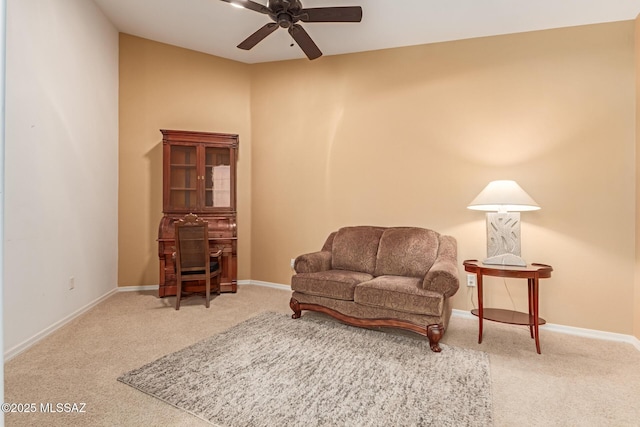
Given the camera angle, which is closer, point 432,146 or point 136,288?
point 432,146

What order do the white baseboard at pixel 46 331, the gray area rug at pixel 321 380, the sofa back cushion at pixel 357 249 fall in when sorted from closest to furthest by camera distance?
the gray area rug at pixel 321 380 < the white baseboard at pixel 46 331 < the sofa back cushion at pixel 357 249

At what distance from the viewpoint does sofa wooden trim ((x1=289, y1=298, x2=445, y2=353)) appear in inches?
95.7

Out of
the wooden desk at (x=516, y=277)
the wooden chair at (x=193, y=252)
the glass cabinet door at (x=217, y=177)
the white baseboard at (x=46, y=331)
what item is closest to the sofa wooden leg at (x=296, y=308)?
the wooden chair at (x=193, y=252)

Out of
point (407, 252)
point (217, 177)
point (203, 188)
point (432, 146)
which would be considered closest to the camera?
point (407, 252)

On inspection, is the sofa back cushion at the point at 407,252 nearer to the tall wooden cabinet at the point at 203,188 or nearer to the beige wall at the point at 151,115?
the tall wooden cabinet at the point at 203,188

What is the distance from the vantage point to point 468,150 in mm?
3326

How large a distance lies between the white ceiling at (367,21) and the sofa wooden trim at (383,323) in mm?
2849

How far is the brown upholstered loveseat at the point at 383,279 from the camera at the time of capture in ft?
8.13

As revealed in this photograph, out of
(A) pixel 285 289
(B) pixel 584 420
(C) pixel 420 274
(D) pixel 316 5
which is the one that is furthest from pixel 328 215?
(B) pixel 584 420

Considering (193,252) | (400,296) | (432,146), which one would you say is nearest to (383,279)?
(400,296)

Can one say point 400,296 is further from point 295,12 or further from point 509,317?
point 295,12

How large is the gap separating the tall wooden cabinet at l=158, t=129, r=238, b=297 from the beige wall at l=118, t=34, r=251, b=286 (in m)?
0.37

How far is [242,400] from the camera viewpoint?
5.83 ft

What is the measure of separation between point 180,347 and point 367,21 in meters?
3.48
